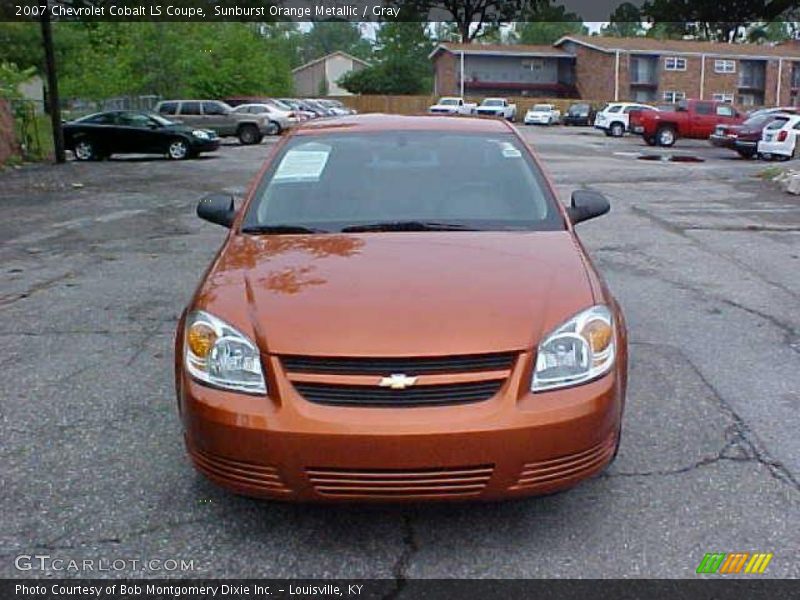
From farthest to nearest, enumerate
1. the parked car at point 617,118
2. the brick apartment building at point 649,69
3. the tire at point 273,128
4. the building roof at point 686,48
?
1. the brick apartment building at point 649,69
2. the building roof at point 686,48
3. the parked car at point 617,118
4. the tire at point 273,128

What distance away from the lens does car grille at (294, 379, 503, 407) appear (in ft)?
8.71

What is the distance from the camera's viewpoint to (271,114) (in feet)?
99.5

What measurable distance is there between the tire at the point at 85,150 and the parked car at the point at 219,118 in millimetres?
6428

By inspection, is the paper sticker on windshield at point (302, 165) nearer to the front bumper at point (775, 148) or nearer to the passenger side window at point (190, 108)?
the front bumper at point (775, 148)

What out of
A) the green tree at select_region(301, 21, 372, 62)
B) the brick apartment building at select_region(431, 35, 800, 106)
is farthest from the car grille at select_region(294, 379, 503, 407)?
the green tree at select_region(301, 21, 372, 62)

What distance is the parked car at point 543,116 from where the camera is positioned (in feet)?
159

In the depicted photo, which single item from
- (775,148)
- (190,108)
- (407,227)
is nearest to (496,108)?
(190,108)

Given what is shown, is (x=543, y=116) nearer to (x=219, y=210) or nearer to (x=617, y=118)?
(x=617, y=118)

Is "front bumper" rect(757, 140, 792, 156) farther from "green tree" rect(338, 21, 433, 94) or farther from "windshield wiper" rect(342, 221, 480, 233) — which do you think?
"green tree" rect(338, 21, 433, 94)

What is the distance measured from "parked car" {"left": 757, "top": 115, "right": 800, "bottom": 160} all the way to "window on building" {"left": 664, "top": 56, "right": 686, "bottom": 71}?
37781 mm

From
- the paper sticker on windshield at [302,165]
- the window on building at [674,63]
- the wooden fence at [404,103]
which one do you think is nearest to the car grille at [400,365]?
the paper sticker on windshield at [302,165]

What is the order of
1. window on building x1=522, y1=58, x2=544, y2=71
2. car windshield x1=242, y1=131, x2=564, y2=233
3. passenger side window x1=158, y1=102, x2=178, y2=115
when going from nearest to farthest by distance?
car windshield x1=242, y1=131, x2=564, y2=233 < passenger side window x1=158, y1=102, x2=178, y2=115 < window on building x1=522, y1=58, x2=544, y2=71

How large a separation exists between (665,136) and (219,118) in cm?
1749

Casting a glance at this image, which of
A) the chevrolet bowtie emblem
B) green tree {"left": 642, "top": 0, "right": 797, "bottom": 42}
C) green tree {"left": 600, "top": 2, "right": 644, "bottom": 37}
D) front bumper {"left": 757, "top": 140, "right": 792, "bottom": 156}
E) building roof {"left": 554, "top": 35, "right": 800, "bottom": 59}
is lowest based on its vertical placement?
front bumper {"left": 757, "top": 140, "right": 792, "bottom": 156}
